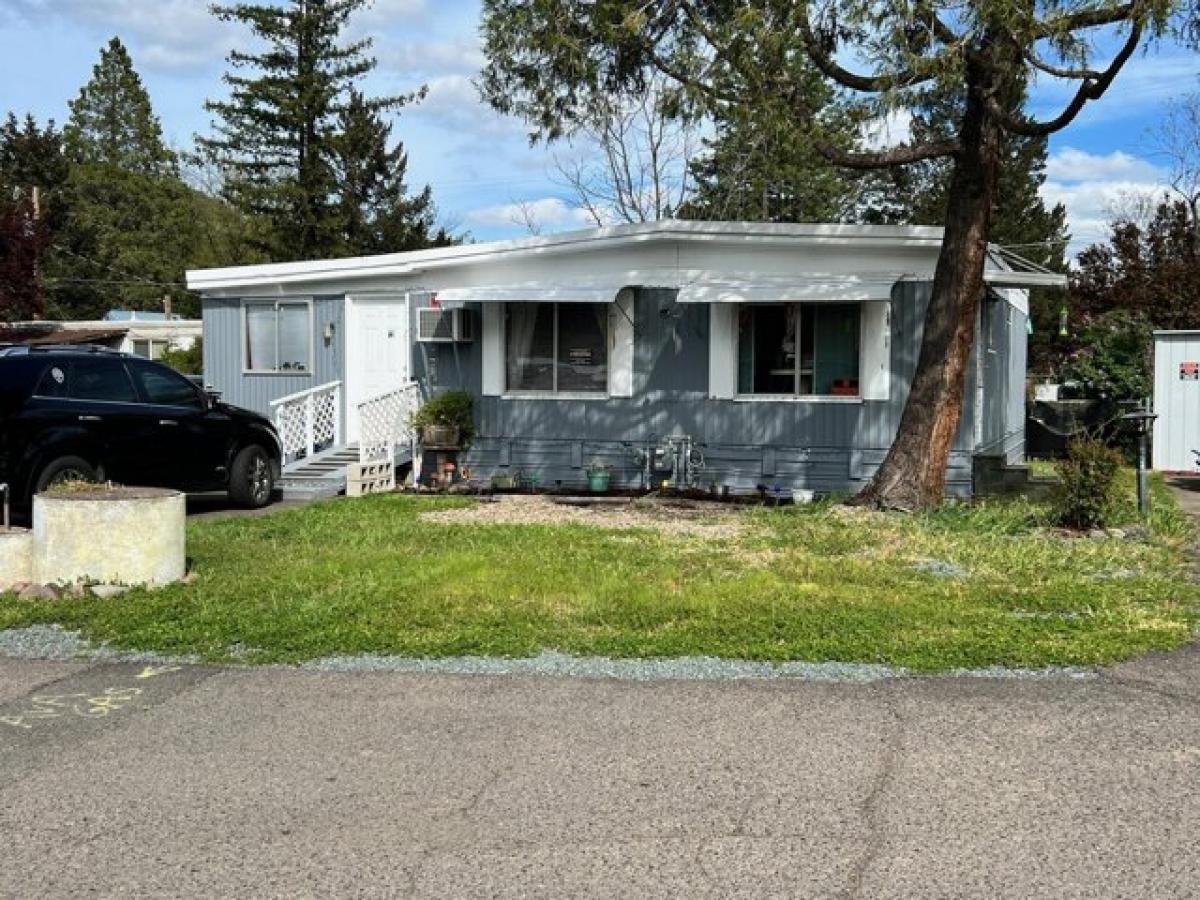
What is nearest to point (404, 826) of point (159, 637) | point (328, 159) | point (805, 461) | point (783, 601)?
point (159, 637)

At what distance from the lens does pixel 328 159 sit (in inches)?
1555

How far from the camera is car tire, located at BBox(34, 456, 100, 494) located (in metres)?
10.1

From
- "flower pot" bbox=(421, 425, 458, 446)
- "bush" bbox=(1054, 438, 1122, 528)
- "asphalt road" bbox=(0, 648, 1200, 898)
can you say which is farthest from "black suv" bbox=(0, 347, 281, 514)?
"bush" bbox=(1054, 438, 1122, 528)

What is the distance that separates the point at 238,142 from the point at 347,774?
3890cm

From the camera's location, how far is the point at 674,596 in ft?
24.4

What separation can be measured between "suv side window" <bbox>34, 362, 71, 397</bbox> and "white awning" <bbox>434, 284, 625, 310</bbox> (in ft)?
16.6

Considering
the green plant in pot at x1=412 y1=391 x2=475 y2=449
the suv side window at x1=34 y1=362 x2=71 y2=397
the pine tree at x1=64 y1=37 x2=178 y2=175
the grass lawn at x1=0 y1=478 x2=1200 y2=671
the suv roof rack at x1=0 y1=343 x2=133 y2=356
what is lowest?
the grass lawn at x1=0 y1=478 x2=1200 y2=671

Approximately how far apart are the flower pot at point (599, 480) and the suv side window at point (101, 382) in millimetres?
5495

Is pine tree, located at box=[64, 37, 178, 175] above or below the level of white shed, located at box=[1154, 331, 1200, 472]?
above

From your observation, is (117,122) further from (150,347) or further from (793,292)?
(793,292)

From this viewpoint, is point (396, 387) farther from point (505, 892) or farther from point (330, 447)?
point (505, 892)

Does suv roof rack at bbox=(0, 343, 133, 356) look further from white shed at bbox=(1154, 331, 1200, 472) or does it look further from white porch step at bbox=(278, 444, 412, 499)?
white shed at bbox=(1154, 331, 1200, 472)

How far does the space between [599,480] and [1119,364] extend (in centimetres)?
1147

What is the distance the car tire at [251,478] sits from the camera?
1241 centimetres
